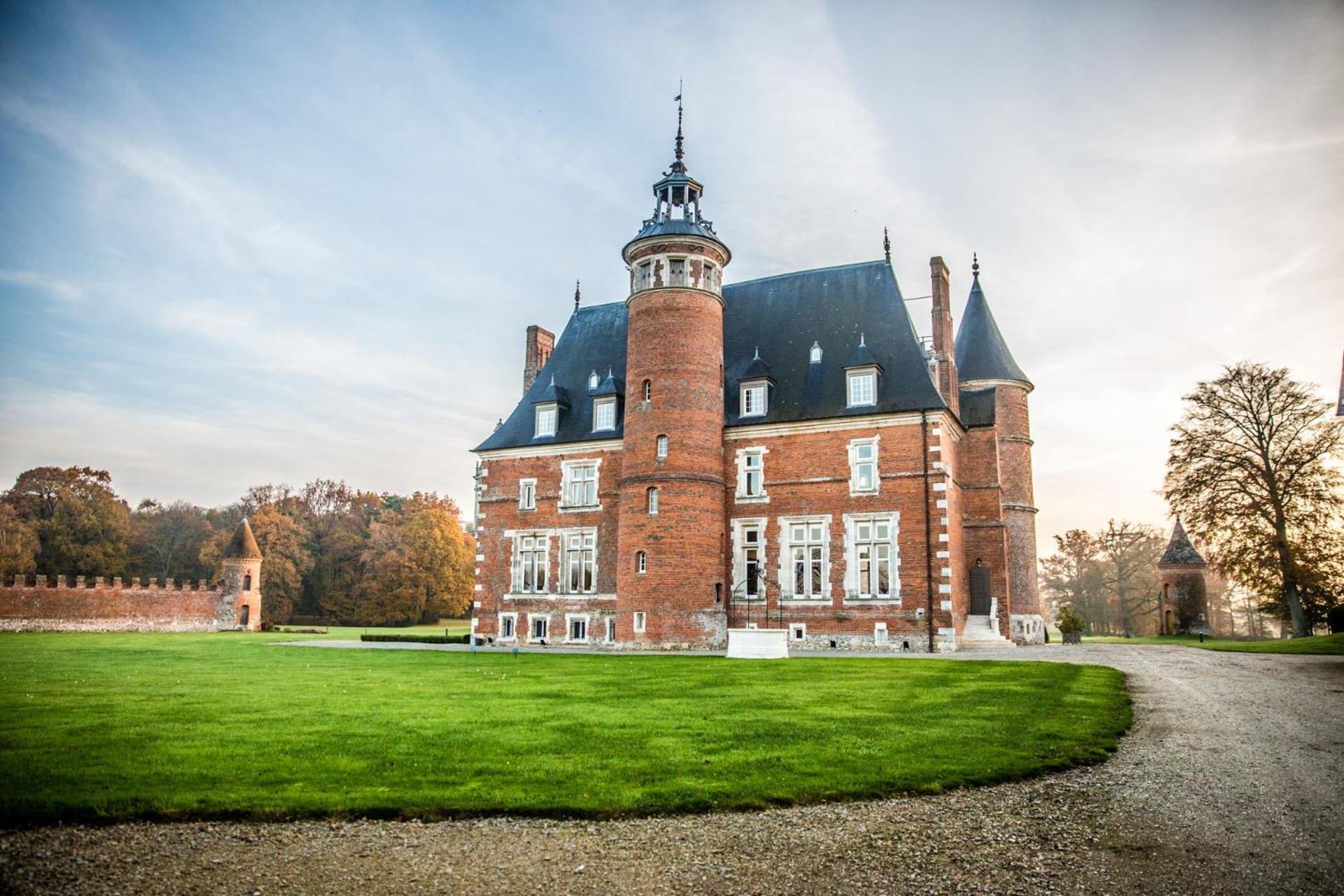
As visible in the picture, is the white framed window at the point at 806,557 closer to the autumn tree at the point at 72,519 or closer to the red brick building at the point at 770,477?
the red brick building at the point at 770,477

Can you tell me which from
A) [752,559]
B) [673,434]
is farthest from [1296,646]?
[673,434]

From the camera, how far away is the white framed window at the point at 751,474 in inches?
1225

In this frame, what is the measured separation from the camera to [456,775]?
8.55 m

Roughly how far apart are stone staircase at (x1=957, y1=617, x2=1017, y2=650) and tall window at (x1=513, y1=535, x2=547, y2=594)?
15710 mm

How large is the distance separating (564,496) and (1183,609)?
36629 millimetres

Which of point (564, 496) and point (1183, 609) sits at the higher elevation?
point (564, 496)

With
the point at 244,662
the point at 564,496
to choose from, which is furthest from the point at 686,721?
the point at 564,496

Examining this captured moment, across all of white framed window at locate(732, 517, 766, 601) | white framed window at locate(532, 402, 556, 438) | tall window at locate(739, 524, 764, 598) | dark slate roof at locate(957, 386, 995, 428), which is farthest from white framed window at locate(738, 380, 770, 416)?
white framed window at locate(532, 402, 556, 438)

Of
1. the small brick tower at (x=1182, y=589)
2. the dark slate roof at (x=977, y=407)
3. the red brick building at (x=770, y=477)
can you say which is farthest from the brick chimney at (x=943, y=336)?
the small brick tower at (x=1182, y=589)

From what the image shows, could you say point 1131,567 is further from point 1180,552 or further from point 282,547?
point 282,547

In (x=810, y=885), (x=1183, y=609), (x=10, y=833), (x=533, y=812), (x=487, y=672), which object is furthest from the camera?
(x=1183, y=609)

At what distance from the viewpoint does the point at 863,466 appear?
29.7 meters

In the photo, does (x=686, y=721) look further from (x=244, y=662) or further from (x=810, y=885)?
(x=244, y=662)

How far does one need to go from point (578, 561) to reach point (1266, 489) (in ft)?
91.7
